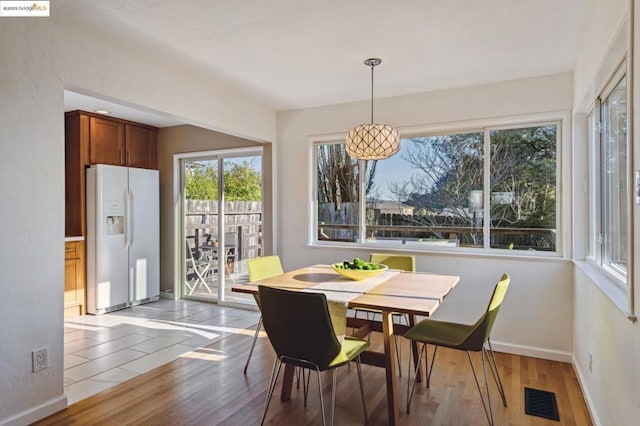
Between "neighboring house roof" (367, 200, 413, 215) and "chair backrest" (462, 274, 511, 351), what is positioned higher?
"neighboring house roof" (367, 200, 413, 215)

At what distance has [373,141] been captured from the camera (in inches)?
117

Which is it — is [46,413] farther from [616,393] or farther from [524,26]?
[524,26]

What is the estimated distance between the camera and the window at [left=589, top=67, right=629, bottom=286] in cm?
213

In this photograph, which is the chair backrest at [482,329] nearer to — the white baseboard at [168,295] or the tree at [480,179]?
the tree at [480,179]

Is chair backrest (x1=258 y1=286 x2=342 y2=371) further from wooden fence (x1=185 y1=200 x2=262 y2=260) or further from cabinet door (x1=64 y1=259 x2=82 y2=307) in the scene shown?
cabinet door (x1=64 y1=259 x2=82 y2=307)

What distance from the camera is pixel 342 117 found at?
437 centimetres

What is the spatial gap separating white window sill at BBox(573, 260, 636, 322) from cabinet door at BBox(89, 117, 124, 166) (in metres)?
5.22

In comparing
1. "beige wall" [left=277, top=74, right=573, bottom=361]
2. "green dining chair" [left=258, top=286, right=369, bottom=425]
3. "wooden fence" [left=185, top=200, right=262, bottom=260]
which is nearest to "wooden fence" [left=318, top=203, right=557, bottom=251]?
"beige wall" [left=277, top=74, right=573, bottom=361]

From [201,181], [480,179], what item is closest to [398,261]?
[480,179]

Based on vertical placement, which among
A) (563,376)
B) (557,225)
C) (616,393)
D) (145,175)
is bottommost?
(563,376)

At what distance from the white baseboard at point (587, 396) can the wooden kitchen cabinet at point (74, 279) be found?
199 inches

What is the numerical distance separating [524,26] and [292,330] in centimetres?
240

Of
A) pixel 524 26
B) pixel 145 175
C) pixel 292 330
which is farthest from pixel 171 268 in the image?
pixel 524 26

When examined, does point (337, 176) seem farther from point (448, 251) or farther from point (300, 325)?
point (300, 325)
